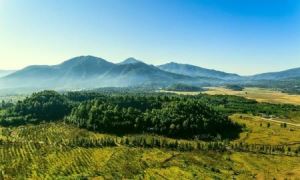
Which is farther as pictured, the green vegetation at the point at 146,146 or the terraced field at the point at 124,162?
the green vegetation at the point at 146,146

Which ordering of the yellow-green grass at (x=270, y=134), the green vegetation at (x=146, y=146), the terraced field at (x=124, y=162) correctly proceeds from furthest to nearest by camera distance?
1. the yellow-green grass at (x=270, y=134)
2. the green vegetation at (x=146, y=146)
3. the terraced field at (x=124, y=162)

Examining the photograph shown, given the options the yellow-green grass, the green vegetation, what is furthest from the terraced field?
the yellow-green grass

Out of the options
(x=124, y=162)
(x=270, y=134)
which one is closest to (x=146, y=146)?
(x=124, y=162)

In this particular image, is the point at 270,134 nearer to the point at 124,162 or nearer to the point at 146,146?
the point at 146,146

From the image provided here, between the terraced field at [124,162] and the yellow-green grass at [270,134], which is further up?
the yellow-green grass at [270,134]

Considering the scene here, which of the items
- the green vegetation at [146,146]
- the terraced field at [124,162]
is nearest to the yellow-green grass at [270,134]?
the green vegetation at [146,146]

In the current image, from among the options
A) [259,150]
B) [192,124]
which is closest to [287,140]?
[259,150]

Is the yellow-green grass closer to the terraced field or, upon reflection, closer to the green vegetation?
the green vegetation

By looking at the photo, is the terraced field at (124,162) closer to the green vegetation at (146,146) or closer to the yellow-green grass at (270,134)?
the green vegetation at (146,146)
